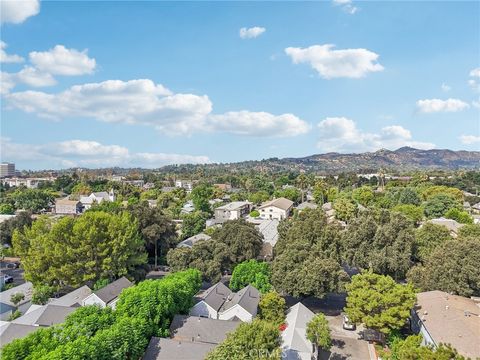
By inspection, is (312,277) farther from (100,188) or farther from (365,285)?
(100,188)

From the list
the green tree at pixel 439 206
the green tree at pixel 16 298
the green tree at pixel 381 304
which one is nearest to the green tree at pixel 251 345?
the green tree at pixel 381 304

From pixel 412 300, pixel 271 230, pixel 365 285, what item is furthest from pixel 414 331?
pixel 271 230

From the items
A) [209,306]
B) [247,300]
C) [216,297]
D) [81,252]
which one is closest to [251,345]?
[247,300]

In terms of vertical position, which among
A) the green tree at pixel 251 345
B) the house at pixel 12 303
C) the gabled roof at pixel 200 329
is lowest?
the house at pixel 12 303

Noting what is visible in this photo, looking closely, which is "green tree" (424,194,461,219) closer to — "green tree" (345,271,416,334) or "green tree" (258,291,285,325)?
"green tree" (345,271,416,334)

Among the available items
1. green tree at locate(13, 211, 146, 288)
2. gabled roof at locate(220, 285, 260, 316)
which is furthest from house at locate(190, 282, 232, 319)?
green tree at locate(13, 211, 146, 288)

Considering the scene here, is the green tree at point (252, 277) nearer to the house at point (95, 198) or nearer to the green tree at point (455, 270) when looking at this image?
the green tree at point (455, 270)
